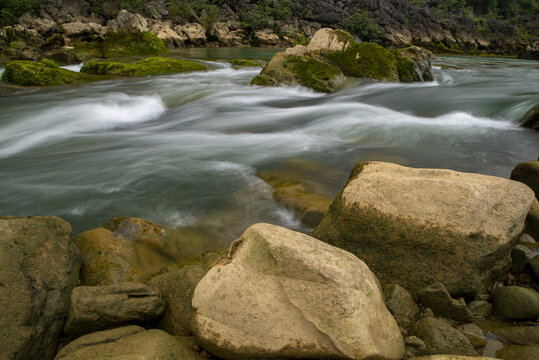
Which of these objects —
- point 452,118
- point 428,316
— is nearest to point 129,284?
point 428,316

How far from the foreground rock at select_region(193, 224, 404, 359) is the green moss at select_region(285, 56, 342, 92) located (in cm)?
963

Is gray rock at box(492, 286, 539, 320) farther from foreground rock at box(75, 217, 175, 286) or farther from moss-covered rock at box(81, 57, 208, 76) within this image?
moss-covered rock at box(81, 57, 208, 76)

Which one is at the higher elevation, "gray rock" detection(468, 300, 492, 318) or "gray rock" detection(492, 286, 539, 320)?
"gray rock" detection(492, 286, 539, 320)

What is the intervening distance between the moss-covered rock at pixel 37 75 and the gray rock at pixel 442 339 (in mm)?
13531

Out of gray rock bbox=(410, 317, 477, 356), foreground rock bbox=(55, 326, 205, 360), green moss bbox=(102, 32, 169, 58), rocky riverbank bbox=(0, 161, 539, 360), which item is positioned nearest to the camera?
foreground rock bbox=(55, 326, 205, 360)

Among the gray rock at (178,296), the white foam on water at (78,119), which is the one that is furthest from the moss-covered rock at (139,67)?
the gray rock at (178,296)

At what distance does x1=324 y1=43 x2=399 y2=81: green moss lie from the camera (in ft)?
39.3

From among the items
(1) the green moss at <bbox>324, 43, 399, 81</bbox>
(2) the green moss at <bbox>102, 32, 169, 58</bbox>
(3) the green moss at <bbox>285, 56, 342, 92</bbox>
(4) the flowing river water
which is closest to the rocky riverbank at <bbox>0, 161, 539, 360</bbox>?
(4) the flowing river water

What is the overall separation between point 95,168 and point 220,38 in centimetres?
3632

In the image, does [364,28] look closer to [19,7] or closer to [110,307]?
[19,7]

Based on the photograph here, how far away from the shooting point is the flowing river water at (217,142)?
4.95 metres

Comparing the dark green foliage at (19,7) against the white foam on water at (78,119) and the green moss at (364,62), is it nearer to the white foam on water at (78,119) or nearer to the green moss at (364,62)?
the white foam on water at (78,119)

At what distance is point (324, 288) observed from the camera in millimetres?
2246

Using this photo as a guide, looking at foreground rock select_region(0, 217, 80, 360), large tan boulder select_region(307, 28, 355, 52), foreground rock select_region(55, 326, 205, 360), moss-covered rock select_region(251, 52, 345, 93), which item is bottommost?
foreground rock select_region(55, 326, 205, 360)
